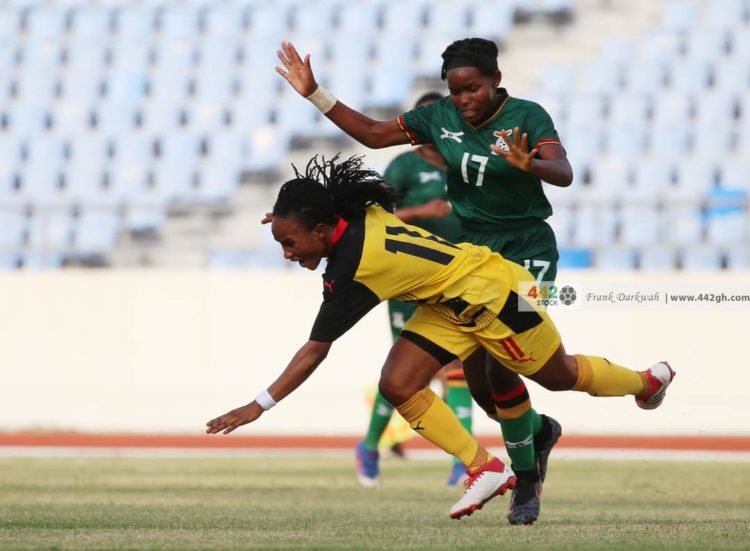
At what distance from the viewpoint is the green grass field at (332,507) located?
544 cm

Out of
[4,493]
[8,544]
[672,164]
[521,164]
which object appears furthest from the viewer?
[672,164]

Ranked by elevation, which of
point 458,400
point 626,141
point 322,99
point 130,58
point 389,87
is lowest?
point 458,400

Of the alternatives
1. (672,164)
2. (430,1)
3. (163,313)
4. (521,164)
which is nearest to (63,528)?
(521,164)

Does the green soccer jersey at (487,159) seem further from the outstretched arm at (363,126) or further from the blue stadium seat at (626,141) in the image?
the blue stadium seat at (626,141)

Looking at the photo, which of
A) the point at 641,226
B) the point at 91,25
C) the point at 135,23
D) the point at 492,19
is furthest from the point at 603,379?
the point at 91,25

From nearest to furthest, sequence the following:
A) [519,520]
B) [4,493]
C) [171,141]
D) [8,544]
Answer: [8,544] → [519,520] → [4,493] → [171,141]

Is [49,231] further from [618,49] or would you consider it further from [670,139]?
[618,49]

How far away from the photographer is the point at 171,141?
19.1 meters

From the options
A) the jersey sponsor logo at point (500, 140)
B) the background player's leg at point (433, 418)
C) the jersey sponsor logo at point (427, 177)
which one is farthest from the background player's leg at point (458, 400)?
the jersey sponsor logo at point (500, 140)

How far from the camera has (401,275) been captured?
598 cm

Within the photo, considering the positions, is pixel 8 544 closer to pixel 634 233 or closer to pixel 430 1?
pixel 634 233

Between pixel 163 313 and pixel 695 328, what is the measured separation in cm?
621

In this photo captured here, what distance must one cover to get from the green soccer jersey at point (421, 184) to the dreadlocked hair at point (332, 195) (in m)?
3.47

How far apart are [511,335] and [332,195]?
1.04 metres
